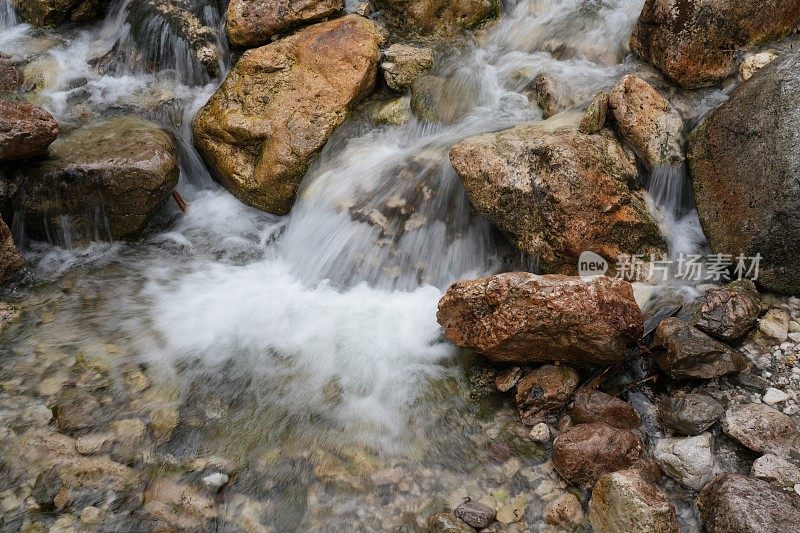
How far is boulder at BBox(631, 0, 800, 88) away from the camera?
582cm

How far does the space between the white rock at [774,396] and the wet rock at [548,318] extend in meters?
0.91

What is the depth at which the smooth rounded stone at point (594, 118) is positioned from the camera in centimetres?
529

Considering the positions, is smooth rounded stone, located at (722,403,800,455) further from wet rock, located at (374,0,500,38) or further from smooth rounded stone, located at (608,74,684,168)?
wet rock, located at (374,0,500,38)

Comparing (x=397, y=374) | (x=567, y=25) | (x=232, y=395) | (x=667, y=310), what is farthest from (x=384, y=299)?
(x=567, y=25)

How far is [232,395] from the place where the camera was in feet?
14.5

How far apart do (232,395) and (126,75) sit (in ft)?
18.4

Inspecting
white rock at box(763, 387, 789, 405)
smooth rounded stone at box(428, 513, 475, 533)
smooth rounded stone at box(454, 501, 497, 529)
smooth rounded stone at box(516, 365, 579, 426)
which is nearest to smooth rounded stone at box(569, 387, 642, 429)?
smooth rounded stone at box(516, 365, 579, 426)

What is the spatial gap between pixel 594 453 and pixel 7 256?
5.46 meters

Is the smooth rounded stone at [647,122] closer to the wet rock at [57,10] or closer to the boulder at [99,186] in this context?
the boulder at [99,186]

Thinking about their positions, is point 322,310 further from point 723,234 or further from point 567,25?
point 567,25

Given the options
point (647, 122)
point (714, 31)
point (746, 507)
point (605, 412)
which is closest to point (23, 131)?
point (605, 412)

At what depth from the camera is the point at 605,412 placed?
392 centimetres

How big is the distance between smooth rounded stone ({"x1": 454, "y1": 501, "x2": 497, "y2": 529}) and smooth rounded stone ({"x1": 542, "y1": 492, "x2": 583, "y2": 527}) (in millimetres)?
347

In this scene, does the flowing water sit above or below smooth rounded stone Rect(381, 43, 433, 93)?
below
